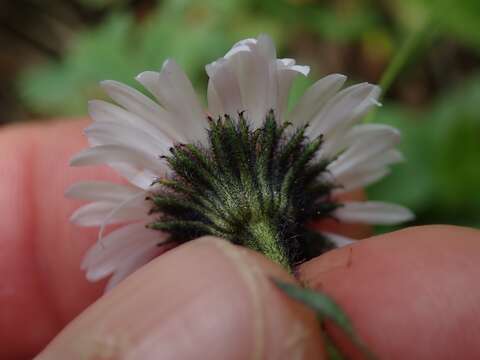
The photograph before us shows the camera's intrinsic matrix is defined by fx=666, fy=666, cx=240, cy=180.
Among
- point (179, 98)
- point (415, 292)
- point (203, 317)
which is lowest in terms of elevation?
point (415, 292)

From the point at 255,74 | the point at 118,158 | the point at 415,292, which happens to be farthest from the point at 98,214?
the point at 415,292

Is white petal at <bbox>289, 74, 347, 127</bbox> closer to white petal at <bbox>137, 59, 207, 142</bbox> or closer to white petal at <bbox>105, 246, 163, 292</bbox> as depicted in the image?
white petal at <bbox>137, 59, 207, 142</bbox>

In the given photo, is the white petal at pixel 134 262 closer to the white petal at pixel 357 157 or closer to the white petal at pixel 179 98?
the white petal at pixel 179 98

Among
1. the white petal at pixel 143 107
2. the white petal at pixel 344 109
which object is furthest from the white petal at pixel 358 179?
the white petal at pixel 143 107

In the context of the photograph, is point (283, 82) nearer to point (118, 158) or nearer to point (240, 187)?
point (240, 187)

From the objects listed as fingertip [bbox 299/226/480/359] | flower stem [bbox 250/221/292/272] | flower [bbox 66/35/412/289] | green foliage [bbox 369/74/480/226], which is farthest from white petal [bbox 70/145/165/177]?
green foliage [bbox 369/74/480/226]

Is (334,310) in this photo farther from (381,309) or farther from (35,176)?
(35,176)
